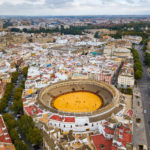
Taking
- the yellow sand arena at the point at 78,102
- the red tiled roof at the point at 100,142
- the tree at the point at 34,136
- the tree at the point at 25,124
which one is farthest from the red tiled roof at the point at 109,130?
the tree at the point at 25,124

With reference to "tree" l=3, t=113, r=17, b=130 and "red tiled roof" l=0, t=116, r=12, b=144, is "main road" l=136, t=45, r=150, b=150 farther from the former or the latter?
"tree" l=3, t=113, r=17, b=130

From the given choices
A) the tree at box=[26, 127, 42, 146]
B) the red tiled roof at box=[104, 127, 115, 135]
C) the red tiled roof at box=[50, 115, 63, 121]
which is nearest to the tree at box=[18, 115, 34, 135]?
the tree at box=[26, 127, 42, 146]

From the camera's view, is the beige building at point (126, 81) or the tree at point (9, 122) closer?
the tree at point (9, 122)

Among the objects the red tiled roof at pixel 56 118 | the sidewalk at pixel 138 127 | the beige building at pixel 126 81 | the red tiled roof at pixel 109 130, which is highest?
the beige building at pixel 126 81

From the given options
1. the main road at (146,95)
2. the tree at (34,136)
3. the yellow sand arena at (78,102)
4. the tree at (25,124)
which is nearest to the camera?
the tree at (34,136)

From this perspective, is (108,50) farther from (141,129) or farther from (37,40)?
(37,40)

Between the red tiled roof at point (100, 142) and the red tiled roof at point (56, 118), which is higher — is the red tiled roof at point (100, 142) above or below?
below

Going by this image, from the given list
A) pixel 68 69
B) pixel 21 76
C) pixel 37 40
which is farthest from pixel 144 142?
pixel 37 40

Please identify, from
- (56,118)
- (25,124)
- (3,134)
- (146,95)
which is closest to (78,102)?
(56,118)

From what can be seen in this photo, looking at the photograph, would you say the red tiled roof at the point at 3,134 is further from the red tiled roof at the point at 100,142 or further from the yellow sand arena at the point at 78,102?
the red tiled roof at the point at 100,142
